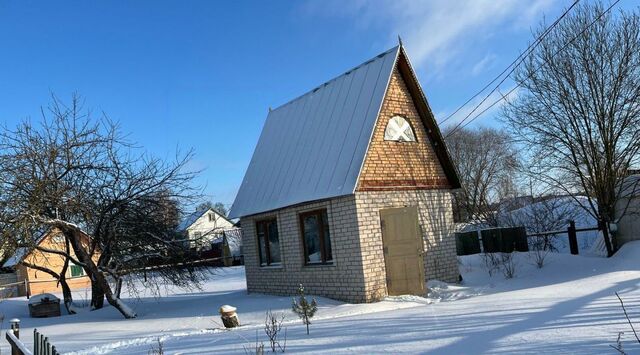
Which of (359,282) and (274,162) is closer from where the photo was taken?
(359,282)

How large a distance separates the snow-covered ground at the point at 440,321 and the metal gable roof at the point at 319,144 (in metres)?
2.69

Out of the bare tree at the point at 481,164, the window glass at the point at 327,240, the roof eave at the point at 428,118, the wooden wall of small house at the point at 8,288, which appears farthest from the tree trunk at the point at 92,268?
the bare tree at the point at 481,164

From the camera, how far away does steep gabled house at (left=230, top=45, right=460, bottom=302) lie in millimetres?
12016

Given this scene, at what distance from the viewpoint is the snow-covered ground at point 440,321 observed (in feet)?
20.1

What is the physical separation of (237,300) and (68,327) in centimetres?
411

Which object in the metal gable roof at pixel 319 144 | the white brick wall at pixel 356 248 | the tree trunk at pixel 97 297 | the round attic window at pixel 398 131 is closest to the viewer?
the white brick wall at pixel 356 248

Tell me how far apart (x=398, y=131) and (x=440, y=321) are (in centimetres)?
623

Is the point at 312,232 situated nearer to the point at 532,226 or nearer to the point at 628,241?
the point at 628,241

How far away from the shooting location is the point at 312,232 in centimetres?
1322

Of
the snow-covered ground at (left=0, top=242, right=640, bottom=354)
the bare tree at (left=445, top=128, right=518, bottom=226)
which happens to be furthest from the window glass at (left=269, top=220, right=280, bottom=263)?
the bare tree at (left=445, top=128, right=518, bottom=226)

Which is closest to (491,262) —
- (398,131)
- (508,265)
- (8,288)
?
(508,265)

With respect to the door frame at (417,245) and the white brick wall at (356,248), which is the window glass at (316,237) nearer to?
the white brick wall at (356,248)

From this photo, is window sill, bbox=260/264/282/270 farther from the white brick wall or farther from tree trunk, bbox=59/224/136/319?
tree trunk, bbox=59/224/136/319

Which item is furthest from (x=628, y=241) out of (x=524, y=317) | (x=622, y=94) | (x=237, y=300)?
(x=237, y=300)
